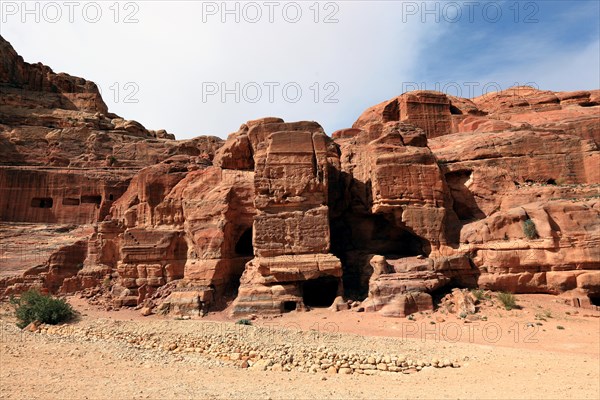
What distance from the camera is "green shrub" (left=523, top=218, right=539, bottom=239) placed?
1589 cm

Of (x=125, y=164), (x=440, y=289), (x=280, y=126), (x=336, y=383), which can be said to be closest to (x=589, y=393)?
(x=336, y=383)

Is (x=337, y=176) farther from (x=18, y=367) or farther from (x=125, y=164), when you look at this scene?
(x=125, y=164)

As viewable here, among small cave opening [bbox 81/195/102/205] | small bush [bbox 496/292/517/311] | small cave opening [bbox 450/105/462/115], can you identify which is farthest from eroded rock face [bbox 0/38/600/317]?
small cave opening [bbox 450/105/462/115]

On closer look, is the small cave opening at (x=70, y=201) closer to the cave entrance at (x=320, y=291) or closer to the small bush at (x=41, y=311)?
the small bush at (x=41, y=311)

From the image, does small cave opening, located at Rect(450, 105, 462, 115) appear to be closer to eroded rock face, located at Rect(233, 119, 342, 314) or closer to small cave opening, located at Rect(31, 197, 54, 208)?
eroded rock face, located at Rect(233, 119, 342, 314)

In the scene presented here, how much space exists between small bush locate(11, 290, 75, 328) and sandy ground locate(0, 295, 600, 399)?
92cm

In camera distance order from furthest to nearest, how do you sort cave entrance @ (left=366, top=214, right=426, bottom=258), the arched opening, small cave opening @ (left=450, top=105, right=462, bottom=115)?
small cave opening @ (left=450, top=105, right=462, bottom=115) < cave entrance @ (left=366, top=214, right=426, bottom=258) < the arched opening

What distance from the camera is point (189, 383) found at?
9.70m

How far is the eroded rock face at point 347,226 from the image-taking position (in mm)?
16125

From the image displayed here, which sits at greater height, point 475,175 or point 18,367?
point 475,175

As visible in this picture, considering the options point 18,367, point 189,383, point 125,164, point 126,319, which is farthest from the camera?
point 125,164

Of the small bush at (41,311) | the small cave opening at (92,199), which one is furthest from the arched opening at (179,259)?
the small cave opening at (92,199)

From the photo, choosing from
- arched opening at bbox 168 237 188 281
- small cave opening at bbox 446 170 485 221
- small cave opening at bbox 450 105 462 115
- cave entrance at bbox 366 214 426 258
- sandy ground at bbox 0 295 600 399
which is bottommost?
sandy ground at bbox 0 295 600 399

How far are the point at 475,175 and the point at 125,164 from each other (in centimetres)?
3178
